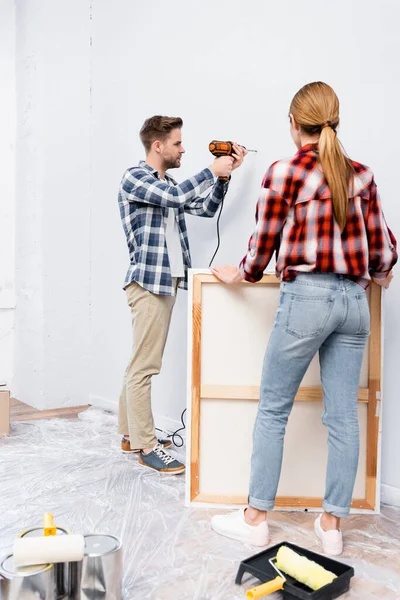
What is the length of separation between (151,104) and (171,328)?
3.65 feet

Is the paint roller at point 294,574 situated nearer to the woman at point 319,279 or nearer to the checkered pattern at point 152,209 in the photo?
the woman at point 319,279

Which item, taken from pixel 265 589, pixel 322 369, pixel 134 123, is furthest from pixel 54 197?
pixel 265 589

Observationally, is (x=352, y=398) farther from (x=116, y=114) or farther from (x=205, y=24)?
(x=116, y=114)

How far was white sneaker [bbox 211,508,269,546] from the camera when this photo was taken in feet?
5.77

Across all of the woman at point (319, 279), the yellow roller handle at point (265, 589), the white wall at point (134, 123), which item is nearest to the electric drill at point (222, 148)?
the white wall at point (134, 123)

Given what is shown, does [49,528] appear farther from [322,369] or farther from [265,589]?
[322,369]

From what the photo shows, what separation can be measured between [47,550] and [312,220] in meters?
1.01

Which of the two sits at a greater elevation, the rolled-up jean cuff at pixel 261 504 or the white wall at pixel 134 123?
the white wall at pixel 134 123

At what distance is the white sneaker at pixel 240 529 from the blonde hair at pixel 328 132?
2.91 ft

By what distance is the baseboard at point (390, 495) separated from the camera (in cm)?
206

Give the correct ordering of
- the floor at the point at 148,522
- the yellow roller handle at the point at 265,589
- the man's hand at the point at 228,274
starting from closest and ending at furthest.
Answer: the yellow roller handle at the point at 265,589 → the floor at the point at 148,522 → the man's hand at the point at 228,274

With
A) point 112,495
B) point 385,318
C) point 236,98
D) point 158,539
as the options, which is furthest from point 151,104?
point 158,539

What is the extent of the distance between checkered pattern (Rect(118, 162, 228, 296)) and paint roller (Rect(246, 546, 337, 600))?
118cm

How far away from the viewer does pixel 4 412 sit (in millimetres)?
2865
